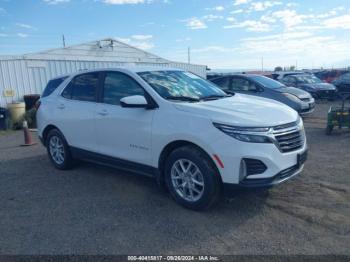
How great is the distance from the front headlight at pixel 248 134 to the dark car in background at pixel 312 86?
13751 millimetres

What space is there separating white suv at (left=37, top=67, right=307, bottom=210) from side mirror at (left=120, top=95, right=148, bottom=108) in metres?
0.01

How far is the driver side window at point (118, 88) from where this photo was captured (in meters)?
4.55

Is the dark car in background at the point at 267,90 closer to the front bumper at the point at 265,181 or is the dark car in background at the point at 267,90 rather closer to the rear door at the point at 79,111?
the rear door at the point at 79,111

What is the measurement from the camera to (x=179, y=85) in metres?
4.68

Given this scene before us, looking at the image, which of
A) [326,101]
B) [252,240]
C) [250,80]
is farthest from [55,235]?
[326,101]

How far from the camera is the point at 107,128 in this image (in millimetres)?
4828

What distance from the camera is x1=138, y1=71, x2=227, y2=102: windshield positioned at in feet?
14.4

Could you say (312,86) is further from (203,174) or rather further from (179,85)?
(203,174)

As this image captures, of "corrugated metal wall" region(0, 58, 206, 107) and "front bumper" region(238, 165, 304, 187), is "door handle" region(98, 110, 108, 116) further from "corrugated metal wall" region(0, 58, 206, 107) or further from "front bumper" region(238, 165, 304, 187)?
"corrugated metal wall" region(0, 58, 206, 107)

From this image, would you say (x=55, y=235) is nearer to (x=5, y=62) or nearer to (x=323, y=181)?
Answer: (x=323, y=181)

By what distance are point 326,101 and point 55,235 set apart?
16.3 m

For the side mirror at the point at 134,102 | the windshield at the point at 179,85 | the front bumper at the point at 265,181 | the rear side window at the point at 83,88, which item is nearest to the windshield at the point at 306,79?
the windshield at the point at 179,85

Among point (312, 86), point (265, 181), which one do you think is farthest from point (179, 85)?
point (312, 86)

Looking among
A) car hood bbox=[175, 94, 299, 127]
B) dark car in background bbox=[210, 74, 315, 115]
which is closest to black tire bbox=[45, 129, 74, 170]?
car hood bbox=[175, 94, 299, 127]
